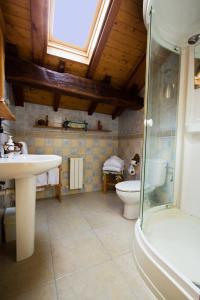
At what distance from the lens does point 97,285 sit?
103 cm

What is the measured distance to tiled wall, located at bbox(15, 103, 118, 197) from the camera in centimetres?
250

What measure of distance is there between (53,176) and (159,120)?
70.3 inches

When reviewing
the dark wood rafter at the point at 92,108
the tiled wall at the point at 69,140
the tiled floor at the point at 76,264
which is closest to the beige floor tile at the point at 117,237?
the tiled floor at the point at 76,264

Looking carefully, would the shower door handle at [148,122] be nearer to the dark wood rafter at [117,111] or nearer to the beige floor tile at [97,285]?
the beige floor tile at [97,285]

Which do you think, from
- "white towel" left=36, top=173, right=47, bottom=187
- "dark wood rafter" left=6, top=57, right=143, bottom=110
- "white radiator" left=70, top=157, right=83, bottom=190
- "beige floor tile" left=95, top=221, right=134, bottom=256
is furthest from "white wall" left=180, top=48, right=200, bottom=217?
"white towel" left=36, top=173, right=47, bottom=187

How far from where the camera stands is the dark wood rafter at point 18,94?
6.99 ft

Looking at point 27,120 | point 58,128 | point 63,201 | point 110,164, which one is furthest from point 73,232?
point 27,120

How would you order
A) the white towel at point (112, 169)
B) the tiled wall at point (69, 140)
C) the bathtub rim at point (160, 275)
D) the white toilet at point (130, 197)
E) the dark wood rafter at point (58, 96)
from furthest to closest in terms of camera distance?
the white towel at point (112, 169) → the tiled wall at point (69, 140) → the dark wood rafter at point (58, 96) → the white toilet at point (130, 197) → the bathtub rim at point (160, 275)

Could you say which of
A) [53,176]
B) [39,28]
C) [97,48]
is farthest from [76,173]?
[39,28]

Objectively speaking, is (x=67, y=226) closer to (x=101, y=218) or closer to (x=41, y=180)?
(x=101, y=218)

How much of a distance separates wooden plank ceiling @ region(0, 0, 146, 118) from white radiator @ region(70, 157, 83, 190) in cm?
103

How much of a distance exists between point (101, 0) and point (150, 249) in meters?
2.40

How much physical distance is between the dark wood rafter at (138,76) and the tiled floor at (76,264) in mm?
2148

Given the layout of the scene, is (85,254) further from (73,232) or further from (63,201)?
(63,201)
